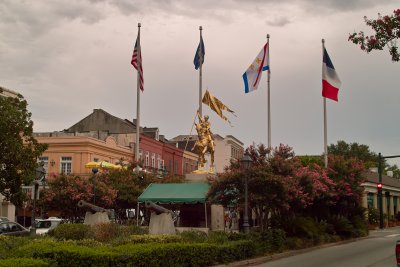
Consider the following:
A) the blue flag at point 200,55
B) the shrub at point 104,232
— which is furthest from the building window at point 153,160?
the shrub at point 104,232

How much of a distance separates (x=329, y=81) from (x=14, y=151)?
19.2 meters

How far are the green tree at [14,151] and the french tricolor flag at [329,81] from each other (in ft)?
58.7

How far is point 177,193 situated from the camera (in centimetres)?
2809

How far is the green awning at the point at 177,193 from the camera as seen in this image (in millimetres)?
27003

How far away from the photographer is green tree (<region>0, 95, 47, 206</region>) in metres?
30.8

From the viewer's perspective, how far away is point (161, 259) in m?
15.2

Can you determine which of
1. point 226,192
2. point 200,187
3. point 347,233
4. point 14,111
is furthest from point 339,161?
point 14,111

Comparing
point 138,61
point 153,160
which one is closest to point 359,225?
point 138,61

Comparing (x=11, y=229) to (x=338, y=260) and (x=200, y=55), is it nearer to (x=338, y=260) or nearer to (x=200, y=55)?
(x=338, y=260)

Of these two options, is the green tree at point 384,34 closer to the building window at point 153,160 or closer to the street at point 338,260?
the street at point 338,260

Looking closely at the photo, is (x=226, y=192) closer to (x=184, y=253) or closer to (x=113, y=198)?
(x=184, y=253)

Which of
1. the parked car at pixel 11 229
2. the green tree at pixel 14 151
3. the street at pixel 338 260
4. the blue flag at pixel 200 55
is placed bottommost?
the street at pixel 338 260

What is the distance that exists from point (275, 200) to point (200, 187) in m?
5.81

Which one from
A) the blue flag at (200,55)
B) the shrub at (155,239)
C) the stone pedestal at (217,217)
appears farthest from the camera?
the blue flag at (200,55)
